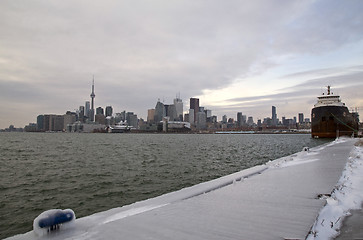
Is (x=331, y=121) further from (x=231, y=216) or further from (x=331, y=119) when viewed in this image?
(x=231, y=216)

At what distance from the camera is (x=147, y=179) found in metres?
15.5

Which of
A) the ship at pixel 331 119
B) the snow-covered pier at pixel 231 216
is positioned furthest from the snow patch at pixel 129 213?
the ship at pixel 331 119

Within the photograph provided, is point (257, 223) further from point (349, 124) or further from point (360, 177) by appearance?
point (349, 124)

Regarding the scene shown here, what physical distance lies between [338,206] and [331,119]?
67.8 m

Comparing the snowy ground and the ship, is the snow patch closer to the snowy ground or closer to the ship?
the snowy ground

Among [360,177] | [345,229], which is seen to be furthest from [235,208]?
[360,177]

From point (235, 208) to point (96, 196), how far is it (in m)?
8.88

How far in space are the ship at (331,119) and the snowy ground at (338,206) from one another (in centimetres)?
6182

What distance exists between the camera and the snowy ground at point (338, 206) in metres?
3.81

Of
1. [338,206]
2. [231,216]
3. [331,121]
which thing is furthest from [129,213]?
[331,121]

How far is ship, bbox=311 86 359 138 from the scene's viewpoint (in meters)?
60.5

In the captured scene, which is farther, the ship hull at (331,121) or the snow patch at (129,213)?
the ship hull at (331,121)

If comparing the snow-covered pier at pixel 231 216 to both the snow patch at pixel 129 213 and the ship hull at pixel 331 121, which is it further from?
the ship hull at pixel 331 121

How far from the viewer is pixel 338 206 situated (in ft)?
16.4
